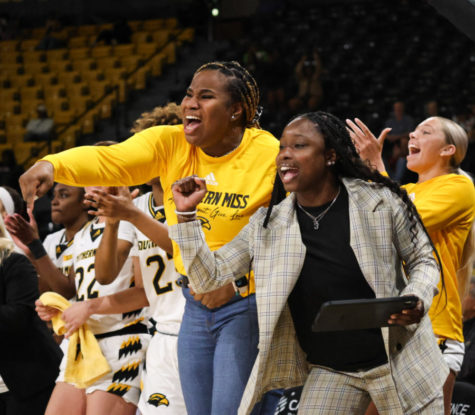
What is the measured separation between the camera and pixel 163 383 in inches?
137

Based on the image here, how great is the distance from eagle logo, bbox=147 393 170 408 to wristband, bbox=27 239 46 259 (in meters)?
1.17

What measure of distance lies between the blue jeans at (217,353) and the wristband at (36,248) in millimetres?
1509

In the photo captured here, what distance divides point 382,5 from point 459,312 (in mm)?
12396

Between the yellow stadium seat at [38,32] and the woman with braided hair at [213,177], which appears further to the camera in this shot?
the yellow stadium seat at [38,32]

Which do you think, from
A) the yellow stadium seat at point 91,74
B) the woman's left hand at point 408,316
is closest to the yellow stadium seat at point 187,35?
the yellow stadium seat at point 91,74

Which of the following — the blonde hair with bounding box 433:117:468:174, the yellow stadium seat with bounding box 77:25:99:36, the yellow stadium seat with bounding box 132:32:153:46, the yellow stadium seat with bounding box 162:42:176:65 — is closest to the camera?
the blonde hair with bounding box 433:117:468:174

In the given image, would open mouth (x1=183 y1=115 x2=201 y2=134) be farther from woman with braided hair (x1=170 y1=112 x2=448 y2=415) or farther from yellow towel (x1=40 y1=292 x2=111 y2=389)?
yellow towel (x1=40 y1=292 x2=111 y2=389)

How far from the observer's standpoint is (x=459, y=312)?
3.27m

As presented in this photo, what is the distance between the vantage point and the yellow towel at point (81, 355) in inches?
146

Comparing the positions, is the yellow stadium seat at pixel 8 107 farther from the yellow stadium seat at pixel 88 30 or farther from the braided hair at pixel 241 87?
the braided hair at pixel 241 87

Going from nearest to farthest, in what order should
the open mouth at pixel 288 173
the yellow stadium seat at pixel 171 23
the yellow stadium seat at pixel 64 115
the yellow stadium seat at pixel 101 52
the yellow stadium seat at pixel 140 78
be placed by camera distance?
1. the open mouth at pixel 288 173
2. the yellow stadium seat at pixel 64 115
3. the yellow stadium seat at pixel 140 78
4. the yellow stadium seat at pixel 101 52
5. the yellow stadium seat at pixel 171 23

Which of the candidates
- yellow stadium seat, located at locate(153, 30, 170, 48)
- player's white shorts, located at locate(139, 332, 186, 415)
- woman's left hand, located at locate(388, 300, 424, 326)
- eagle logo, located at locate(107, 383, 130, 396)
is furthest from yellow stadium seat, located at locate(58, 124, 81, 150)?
woman's left hand, located at locate(388, 300, 424, 326)

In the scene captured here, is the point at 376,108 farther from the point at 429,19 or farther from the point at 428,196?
the point at 428,196

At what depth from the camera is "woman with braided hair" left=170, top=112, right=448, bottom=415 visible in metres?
2.47
